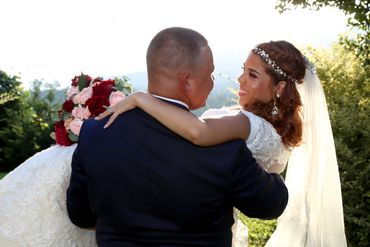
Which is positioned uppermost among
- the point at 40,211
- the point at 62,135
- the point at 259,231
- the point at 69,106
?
the point at 69,106

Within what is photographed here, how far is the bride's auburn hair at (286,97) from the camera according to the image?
133 inches

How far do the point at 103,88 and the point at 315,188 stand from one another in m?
1.62

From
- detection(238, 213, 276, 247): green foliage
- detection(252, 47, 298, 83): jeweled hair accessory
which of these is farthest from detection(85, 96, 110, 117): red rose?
detection(238, 213, 276, 247): green foliage

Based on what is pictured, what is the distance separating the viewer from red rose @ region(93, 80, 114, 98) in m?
3.23

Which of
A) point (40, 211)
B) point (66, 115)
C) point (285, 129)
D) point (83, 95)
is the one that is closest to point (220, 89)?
point (285, 129)

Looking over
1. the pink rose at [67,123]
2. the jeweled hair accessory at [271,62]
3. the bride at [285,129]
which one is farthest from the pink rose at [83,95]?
the jeweled hair accessory at [271,62]

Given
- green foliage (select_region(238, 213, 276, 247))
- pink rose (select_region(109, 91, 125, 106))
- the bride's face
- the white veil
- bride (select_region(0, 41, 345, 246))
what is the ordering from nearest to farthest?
bride (select_region(0, 41, 345, 246)), pink rose (select_region(109, 91, 125, 106)), the bride's face, the white veil, green foliage (select_region(238, 213, 276, 247))

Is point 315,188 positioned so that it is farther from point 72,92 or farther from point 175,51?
point 175,51

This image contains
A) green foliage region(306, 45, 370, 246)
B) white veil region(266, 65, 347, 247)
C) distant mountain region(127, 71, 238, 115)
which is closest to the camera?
white veil region(266, 65, 347, 247)

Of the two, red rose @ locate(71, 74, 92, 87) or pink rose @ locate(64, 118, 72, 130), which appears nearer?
pink rose @ locate(64, 118, 72, 130)

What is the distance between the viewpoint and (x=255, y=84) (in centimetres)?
348

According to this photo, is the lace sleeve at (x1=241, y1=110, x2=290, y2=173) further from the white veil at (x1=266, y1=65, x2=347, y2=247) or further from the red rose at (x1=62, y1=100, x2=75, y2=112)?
the red rose at (x1=62, y1=100, x2=75, y2=112)

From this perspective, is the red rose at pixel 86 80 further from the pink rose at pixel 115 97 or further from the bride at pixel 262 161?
the bride at pixel 262 161

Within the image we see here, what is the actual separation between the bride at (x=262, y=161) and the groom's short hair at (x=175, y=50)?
0.55 ft
